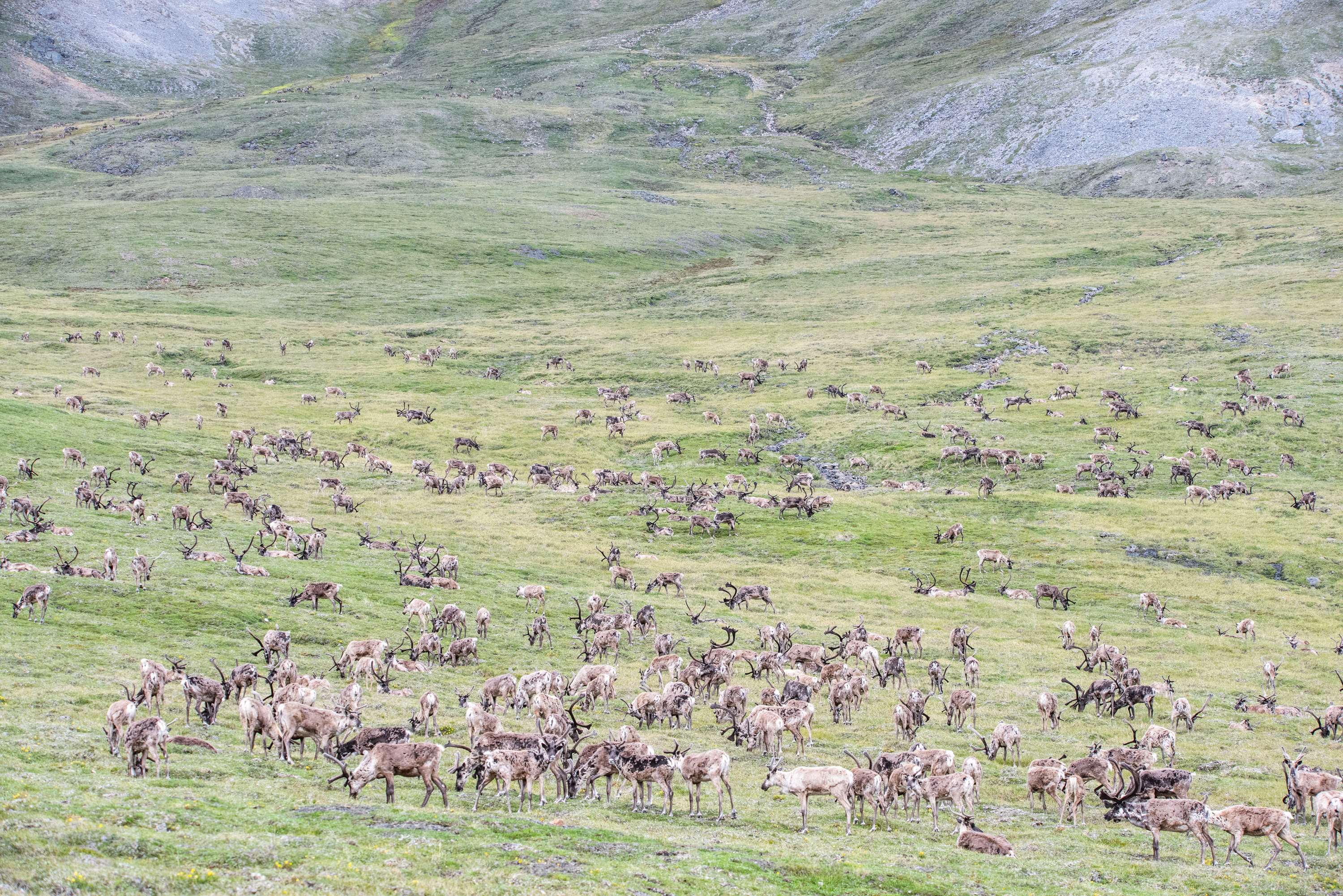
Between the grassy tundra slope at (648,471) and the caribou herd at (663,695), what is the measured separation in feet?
1.95

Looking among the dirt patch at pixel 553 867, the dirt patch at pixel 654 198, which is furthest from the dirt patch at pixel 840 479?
the dirt patch at pixel 654 198

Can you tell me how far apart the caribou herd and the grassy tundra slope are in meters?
0.59

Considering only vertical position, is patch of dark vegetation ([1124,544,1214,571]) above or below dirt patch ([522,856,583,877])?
above

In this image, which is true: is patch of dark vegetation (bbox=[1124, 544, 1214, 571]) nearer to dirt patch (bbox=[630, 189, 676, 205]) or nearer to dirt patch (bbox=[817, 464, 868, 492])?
dirt patch (bbox=[817, 464, 868, 492])

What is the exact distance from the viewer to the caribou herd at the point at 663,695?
20.1 meters

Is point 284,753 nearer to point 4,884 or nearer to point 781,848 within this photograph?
point 4,884

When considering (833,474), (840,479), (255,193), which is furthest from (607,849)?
(255,193)

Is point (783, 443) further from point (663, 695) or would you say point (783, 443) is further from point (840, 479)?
point (663, 695)

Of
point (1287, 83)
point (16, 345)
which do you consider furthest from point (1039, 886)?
point (1287, 83)

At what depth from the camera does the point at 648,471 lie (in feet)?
227

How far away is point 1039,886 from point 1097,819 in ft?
18.1

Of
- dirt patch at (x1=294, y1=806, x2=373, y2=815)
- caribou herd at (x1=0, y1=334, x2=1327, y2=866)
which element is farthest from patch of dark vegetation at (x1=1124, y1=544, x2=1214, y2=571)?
dirt patch at (x1=294, y1=806, x2=373, y2=815)

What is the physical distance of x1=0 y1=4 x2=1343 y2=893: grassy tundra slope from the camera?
1725 centimetres

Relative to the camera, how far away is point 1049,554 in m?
51.4
